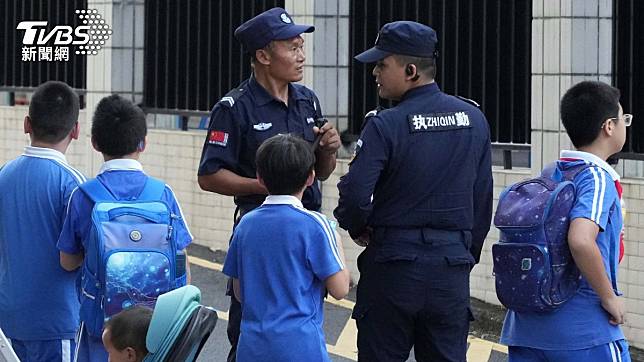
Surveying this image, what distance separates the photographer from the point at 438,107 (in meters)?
6.09

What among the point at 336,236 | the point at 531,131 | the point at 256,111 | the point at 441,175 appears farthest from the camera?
the point at 531,131

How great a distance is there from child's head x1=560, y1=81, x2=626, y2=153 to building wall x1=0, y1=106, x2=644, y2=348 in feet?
12.4

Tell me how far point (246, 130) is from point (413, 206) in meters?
1.04

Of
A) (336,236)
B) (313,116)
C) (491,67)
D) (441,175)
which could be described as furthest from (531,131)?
(336,236)

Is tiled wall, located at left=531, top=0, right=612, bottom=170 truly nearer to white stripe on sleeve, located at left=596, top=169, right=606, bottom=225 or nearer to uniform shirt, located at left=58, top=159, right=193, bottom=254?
white stripe on sleeve, located at left=596, top=169, right=606, bottom=225

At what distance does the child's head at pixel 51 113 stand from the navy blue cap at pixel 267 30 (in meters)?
0.91

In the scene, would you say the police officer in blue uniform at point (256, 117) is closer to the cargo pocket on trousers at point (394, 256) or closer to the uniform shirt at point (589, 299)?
the cargo pocket on trousers at point (394, 256)

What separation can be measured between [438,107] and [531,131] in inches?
167

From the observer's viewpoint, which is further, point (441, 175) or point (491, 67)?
point (491, 67)

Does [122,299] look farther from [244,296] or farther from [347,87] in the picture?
[347,87]

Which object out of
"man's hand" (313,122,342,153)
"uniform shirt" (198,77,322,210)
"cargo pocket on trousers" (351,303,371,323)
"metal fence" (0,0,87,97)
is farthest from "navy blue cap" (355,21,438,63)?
"metal fence" (0,0,87,97)

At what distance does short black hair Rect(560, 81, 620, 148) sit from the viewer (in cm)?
570

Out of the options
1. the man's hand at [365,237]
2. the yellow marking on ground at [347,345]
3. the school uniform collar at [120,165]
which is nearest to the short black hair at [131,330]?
the school uniform collar at [120,165]

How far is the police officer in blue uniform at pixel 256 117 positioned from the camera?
663 cm
